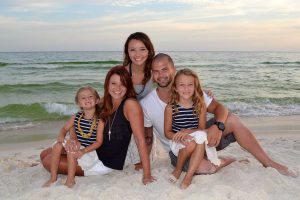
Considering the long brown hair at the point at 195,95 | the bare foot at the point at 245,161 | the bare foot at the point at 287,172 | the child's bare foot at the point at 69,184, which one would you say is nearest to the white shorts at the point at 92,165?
the child's bare foot at the point at 69,184

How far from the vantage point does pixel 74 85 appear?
15.3 metres

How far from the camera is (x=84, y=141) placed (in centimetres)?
373

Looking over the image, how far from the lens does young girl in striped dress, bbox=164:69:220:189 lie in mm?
3545

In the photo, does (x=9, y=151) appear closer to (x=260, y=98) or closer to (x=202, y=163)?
(x=202, y=163)

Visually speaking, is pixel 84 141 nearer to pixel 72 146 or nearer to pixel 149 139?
pixel 72 146

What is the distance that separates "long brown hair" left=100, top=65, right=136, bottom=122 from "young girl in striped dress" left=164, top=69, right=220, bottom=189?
449 millimetres

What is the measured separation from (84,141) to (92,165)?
0.96 feet

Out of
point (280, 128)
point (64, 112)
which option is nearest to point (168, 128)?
point (280, 128)

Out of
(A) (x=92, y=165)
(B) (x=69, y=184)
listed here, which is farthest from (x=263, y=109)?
(B) (x=69, y=184)

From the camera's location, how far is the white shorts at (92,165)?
3773 mm

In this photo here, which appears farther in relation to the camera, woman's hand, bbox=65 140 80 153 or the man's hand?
woman's hand, bbox=65 140 80 153

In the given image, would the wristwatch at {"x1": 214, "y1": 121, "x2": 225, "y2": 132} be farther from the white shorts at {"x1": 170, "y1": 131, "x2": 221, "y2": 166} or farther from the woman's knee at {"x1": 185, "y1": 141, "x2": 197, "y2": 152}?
the woman's knee at {"x1": 185, "y1": 141, "x2": 197, "y2": 152}

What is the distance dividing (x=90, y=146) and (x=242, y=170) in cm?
167

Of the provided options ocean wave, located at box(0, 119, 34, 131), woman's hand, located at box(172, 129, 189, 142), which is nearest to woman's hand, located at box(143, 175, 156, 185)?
woman's hand, located at box(172, 129, 189, 142)
